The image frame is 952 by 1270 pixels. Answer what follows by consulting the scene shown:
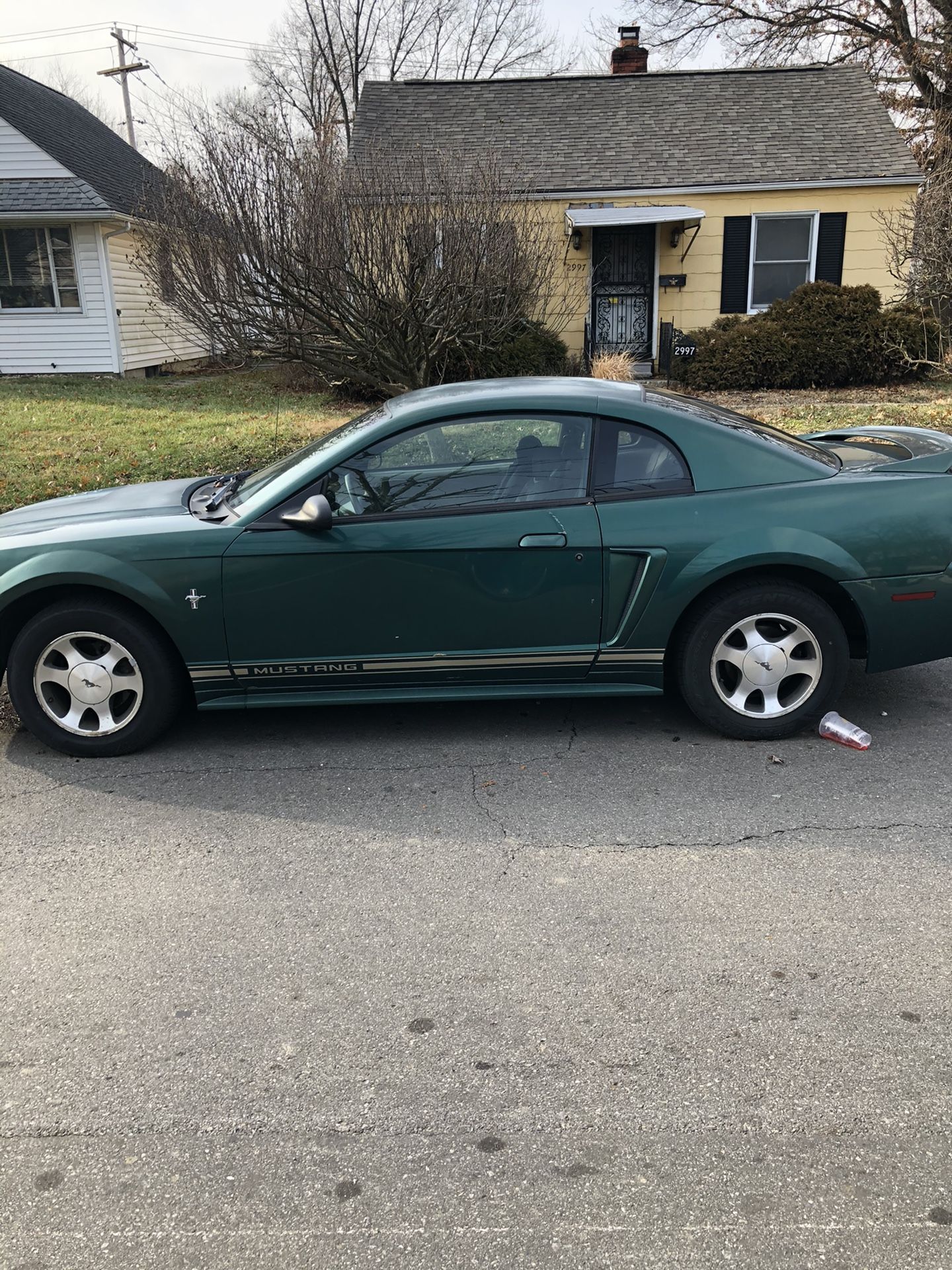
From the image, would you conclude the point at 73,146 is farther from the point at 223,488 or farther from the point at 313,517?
the point at 313,517

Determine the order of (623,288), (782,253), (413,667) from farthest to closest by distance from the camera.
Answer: (623,288) → (782,253) → (413,667)

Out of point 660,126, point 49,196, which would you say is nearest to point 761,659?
point 660,126

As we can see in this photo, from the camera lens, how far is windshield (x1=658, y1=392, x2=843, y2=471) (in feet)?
15.1

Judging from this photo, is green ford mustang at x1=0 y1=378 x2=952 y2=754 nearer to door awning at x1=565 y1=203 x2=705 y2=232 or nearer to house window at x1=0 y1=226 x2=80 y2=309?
door awning at x1=565 y1=203 x2=705 y2=232

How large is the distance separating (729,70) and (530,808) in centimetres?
1888

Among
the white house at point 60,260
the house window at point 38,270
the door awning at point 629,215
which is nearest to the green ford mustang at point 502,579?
the door awning at point 629,215

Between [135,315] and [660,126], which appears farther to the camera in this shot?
[135,315]

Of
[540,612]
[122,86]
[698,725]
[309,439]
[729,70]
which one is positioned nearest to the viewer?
[540,612]

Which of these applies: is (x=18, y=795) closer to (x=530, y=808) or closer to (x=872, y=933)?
(x=530, y=808)

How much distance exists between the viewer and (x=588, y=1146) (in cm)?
235

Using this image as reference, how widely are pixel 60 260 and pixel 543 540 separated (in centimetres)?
1774

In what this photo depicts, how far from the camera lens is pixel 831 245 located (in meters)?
16.8

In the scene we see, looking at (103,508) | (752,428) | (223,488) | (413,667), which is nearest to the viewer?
(413,667)

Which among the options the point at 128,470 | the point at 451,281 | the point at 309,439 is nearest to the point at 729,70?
the point at 451,281
